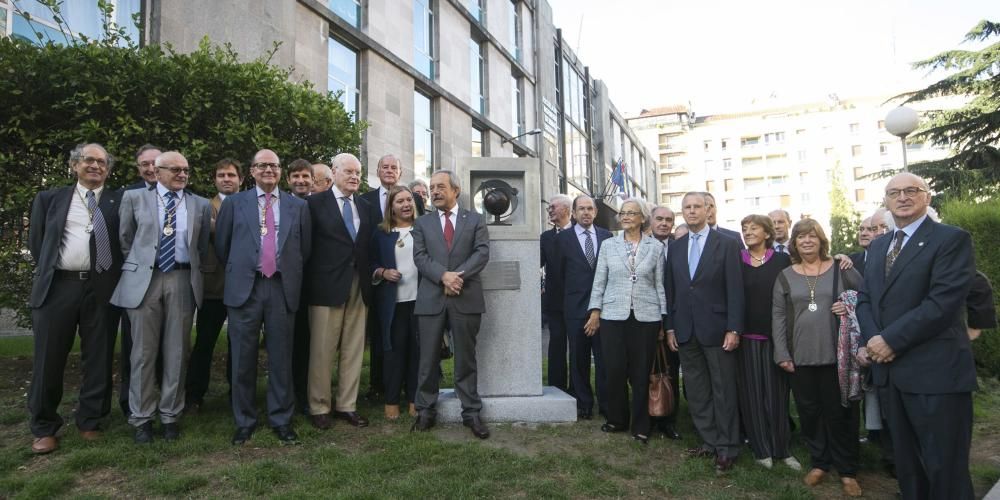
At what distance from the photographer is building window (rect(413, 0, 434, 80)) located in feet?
65.3

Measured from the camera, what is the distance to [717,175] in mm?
75250

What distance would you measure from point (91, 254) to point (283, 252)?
1.35m

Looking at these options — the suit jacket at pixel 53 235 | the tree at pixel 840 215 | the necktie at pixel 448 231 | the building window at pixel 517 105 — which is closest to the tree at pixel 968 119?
the building window at pixel 517 105

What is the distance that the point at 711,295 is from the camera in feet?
15.7

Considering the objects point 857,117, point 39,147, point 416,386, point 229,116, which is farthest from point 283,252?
point 857,117

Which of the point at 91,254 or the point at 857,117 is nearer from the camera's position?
the point at 91,254

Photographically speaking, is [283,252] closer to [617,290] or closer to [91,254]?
[91,254]

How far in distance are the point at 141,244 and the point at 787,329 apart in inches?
191

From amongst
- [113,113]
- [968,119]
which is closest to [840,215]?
[968,119]

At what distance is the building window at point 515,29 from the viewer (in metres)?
27.3

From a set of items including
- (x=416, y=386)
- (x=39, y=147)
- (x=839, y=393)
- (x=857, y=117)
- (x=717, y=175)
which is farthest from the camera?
(x=717, y=175)

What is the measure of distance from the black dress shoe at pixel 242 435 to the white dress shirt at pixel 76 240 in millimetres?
1634

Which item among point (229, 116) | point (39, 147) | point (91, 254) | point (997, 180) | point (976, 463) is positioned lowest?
point (976, 463)

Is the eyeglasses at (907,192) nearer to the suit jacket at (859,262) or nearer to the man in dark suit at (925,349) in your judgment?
the man in dark suit at (925,349)
